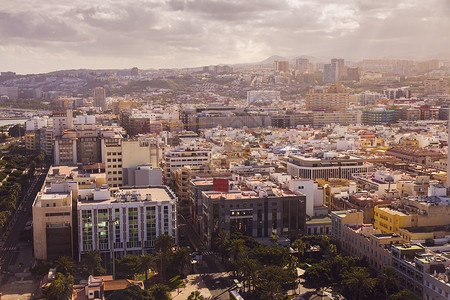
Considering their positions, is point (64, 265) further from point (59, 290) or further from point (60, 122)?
point (60, 122)

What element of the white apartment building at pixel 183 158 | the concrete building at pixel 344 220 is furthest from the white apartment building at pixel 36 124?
the concrete building at pixel 344 220

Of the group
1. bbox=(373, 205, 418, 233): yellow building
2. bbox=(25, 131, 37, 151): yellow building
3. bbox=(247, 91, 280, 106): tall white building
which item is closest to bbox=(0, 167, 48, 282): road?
bbox=(373, 205, 418, 233): yellow building

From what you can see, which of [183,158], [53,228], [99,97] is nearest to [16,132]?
[99,97]

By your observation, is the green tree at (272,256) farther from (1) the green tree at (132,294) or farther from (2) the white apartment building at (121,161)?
(2) the white apartment building at (121,161)

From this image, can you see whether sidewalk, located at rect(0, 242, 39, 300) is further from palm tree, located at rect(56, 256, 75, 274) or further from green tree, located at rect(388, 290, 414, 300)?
green tree, located at rect(388, 290, 414, 300)

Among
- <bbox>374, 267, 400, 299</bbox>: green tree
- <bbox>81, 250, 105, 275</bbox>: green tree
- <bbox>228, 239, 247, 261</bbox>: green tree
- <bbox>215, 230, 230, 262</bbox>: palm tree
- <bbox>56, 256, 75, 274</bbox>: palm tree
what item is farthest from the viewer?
<bbox>215, 230, 230, 262</bbox>: palm tree

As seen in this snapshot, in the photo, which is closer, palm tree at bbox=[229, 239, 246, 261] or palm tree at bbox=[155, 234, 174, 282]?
palm tree at bbox=[155, 234, 174, 282]
